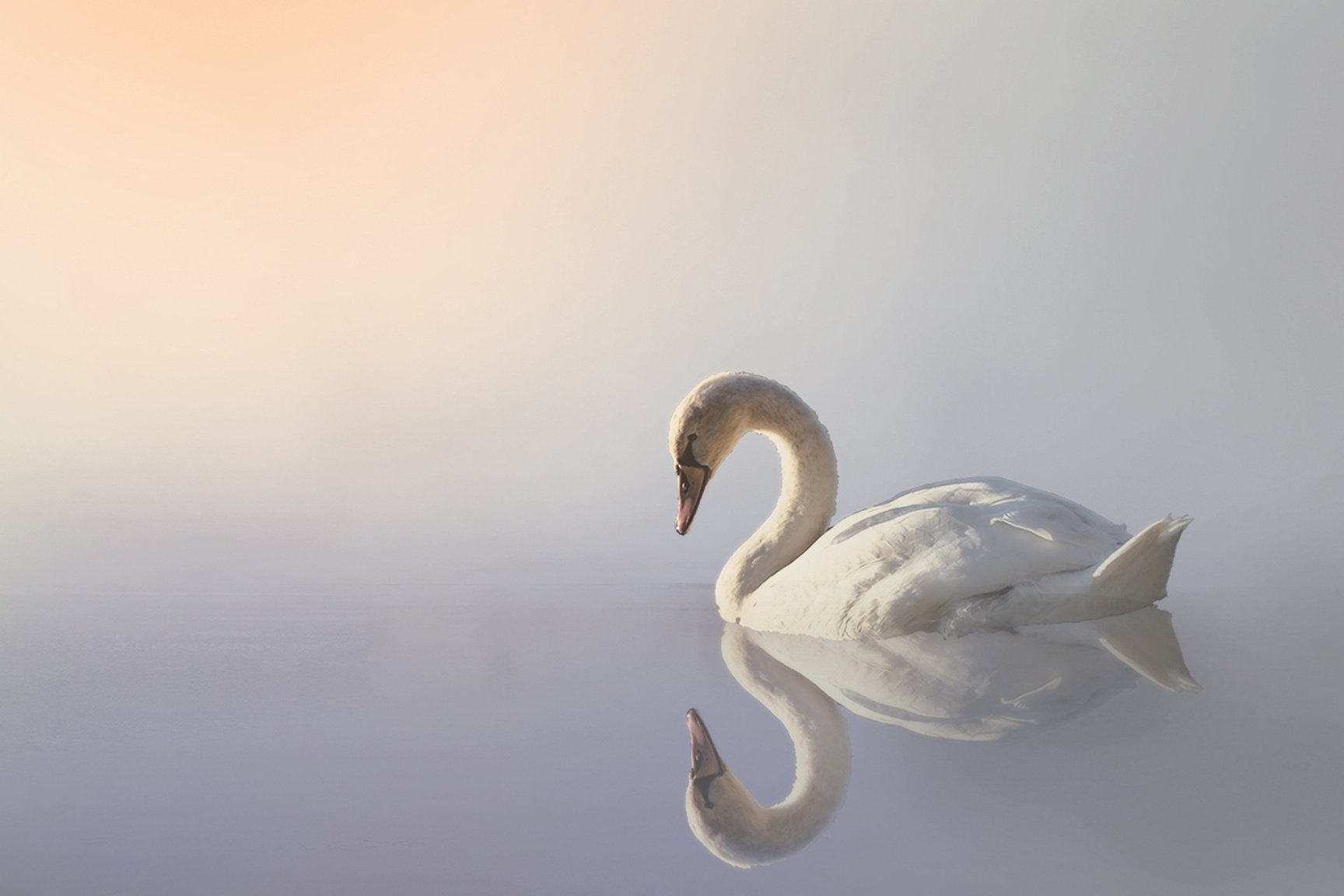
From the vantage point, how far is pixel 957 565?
4.92 m

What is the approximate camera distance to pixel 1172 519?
4.81m

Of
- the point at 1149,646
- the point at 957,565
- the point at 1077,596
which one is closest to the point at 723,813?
the point at 957,565

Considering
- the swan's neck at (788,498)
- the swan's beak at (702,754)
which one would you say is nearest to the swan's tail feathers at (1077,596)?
the swan's neck at (788,498)

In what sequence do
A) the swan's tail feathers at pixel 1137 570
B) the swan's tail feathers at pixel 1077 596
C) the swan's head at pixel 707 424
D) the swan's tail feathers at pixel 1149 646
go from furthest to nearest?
the swan's head at pixel 707 424 < the swan's tail feathers at pixel 1077 596 < the swan's tail feathers at pixel 1137 570 < the swan's tail feathers at pixel 1149 646

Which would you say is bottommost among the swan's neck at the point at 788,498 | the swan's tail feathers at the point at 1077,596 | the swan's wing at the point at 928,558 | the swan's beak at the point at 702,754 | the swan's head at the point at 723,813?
the swan's head at the point at 723,813

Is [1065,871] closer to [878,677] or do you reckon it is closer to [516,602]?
[878,677]

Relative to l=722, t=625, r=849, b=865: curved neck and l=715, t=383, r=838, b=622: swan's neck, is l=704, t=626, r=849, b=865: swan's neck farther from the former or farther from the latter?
l=715, t=383, r=838, b=622: swan's neck

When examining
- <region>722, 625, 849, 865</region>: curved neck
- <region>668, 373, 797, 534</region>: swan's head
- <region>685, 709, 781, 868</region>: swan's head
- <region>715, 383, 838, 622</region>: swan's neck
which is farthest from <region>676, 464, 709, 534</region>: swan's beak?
<region>685, 709, 781, 868</region>: swan's head

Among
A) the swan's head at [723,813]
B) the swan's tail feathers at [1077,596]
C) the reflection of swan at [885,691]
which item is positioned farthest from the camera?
the swan's tail feathers at [1077,596]

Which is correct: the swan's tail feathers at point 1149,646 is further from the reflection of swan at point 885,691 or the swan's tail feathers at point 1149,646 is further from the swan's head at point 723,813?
the swan's head at point 723,813

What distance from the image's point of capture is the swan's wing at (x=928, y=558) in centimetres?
494

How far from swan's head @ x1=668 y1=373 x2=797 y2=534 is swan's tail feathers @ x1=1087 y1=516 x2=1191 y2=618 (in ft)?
5.99

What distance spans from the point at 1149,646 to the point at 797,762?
2465 millimetres

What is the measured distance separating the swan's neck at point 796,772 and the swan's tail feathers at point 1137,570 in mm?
1376
